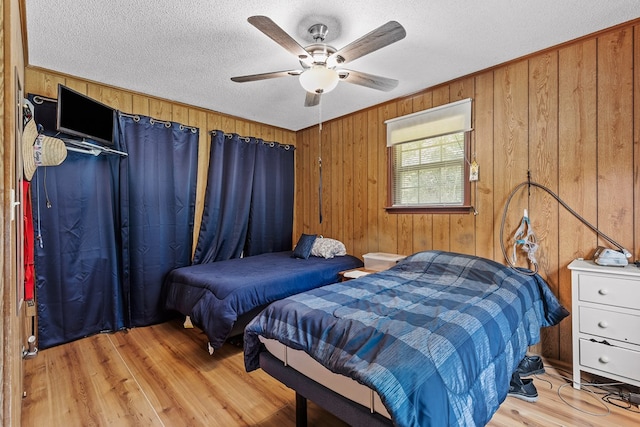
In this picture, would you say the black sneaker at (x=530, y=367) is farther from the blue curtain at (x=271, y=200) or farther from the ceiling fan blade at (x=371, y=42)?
the blue curtain at (x=271, y=200)

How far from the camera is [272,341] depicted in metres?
1.70

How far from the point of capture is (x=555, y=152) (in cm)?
239

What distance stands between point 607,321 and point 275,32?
270 centimetres

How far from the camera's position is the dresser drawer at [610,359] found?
1848mm

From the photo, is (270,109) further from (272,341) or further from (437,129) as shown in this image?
(272,341)

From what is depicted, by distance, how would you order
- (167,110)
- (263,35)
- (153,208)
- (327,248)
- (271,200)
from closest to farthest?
(263,35) → (153,208) → (167,110) → (327,248) → (271,200)

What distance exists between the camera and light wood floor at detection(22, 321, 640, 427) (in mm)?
1779

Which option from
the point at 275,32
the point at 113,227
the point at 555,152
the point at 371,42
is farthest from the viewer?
the point at 113,227

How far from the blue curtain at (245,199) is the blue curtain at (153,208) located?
0.27 m

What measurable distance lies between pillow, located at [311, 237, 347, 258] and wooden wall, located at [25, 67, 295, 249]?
1479 mm

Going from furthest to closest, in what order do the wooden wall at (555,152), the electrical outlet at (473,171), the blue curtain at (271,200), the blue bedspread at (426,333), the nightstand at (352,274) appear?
the blue curtain at (271,200) → the nightstand at (352,274) → the electrical outlet at (473,171) → the wooden wall at (555,152) → the blue bedspread at (426,333)

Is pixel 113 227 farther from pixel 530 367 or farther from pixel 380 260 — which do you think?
pixel 530 367

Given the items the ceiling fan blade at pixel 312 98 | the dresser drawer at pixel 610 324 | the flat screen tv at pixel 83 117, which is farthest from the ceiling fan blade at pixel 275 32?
the dresser drawer at pixel 610 324

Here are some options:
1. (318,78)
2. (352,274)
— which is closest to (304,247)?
(352,274)
